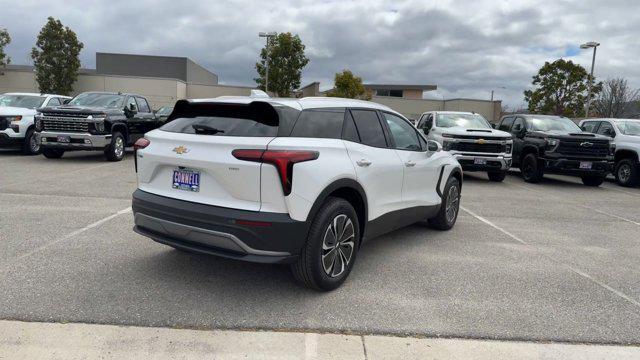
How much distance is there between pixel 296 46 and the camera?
3816cm

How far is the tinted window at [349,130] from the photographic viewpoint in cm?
443

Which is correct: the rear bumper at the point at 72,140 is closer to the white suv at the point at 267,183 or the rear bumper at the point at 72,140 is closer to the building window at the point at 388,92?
the white suv at the point at 267,183

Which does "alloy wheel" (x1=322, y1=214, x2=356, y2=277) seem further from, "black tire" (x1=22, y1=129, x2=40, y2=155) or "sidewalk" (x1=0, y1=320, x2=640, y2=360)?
"black tire" (x1=22, y1=129, x2=40, y2=155)

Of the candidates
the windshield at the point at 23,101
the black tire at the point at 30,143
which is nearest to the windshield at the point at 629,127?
the black tire at the point at 30,143

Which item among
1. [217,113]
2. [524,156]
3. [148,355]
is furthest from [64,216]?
[524,156]

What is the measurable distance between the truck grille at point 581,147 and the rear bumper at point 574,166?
209 millimetres

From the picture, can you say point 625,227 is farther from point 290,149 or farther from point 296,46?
point 296,46

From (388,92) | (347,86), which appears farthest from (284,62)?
(388,92)

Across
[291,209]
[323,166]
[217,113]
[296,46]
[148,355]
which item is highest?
[296,46]

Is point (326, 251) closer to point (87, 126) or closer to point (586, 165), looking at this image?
point (87, 126)

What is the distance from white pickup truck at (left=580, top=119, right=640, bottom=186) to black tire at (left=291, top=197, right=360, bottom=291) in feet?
39.3

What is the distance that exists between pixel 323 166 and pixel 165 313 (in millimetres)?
1648

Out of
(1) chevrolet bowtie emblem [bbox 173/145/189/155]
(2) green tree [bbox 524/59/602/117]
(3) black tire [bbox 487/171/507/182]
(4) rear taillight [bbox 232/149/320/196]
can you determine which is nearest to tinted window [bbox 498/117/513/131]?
(3) black tire [bbox 487/171/507/182]

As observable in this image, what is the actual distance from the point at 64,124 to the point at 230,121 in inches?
380
